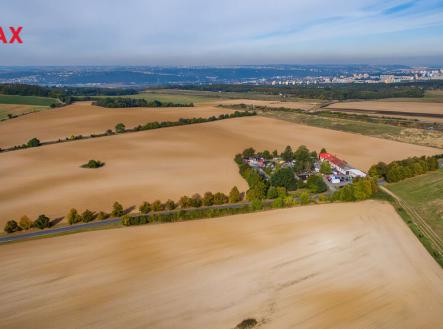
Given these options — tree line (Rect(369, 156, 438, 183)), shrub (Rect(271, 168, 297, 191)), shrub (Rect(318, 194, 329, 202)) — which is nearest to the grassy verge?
shrub (Rect(318, 194, 329, 202))

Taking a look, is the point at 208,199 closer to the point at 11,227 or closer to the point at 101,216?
the point at 101,216

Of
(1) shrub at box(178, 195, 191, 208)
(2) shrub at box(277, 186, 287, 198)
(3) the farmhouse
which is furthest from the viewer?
(3) the farmhouse

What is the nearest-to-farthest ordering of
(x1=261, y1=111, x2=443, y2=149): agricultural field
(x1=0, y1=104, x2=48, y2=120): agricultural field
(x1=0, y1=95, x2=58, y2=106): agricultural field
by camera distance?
(x1=261, y1=111, x2=443, y2=149): agricultural field < (x1=0, y1=104, x2=48, y2=120): agricultural field < (x1=0, y1=95, x2=58, y2=106): agricultural field

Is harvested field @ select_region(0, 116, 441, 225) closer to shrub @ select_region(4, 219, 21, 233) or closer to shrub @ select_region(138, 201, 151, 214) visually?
shrub @ select_region(4, 219, 21, 233)

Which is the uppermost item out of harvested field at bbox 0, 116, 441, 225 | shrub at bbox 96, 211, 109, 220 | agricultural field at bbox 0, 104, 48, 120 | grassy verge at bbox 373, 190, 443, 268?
agricultural field at bbox 0, 104, 48, 120

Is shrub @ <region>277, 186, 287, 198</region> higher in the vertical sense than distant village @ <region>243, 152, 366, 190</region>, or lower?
higher

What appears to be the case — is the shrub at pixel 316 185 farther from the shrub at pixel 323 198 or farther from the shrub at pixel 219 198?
the shrub at pixel 219 198

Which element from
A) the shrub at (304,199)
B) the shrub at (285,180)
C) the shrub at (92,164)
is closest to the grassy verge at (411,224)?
the shrub at (304,199)

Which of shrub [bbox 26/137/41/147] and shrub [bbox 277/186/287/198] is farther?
shrub [bbox 26/137/41/147]
